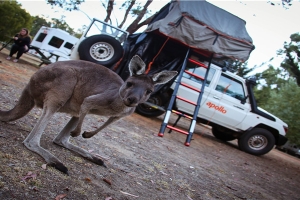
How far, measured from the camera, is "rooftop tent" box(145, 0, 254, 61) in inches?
283

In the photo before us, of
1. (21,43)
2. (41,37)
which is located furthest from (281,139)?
(41,37)

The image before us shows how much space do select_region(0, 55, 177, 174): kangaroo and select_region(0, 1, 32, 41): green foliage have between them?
1756 cm

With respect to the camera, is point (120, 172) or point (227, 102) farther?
point (227, 102)

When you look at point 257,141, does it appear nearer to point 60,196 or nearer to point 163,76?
point 163,76

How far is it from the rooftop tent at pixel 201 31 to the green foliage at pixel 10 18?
14.8m

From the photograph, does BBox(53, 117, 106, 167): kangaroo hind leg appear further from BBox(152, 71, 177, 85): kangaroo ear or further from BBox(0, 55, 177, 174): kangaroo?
BBox(152, 71, 177, 85): kangaroo ear

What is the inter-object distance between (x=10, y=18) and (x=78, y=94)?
19187mm

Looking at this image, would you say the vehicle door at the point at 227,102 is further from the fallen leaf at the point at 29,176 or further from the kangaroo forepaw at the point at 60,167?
the fallen leaf at the point at 29,176

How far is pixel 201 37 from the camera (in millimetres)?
7254

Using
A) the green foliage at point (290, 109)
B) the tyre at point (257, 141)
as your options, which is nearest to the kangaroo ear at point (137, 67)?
the tyre at point (257, 141)

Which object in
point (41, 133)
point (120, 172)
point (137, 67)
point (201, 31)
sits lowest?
point (120, 172)

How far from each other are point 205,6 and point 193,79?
6.27 feet

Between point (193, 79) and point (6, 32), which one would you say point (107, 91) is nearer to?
point (193, 79)

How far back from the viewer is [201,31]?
726cm
